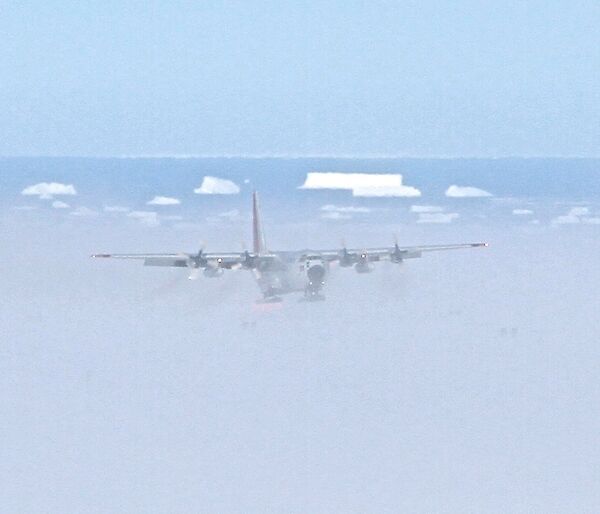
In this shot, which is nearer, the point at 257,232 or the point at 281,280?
the point at 281,280

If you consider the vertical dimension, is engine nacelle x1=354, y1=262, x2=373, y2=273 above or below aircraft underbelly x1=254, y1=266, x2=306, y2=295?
above

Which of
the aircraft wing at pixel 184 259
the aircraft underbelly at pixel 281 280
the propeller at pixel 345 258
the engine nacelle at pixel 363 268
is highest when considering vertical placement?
the aircraft wing at pixel 184 259

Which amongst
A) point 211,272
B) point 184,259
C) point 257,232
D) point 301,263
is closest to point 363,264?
point 301,263

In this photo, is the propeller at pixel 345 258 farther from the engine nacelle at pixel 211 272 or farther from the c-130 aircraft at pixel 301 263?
the engine nacelle at pixel 211 272

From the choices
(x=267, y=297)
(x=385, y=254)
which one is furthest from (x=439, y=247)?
(x=267, y=297)

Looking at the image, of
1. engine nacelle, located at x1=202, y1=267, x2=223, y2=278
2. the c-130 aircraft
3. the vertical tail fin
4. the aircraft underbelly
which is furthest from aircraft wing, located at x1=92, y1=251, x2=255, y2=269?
the vertical tail fin

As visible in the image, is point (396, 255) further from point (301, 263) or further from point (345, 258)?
point (301, 263)

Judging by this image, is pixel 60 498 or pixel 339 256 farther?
pixel 60 498

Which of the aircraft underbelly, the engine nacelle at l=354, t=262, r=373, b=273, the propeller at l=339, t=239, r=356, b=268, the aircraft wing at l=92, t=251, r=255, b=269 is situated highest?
the aircraft wing at l=92, t=251, r=255, b=269

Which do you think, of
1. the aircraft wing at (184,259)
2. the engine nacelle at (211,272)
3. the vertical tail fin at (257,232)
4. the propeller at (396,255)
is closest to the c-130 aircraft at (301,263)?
the propeller at (396,255)

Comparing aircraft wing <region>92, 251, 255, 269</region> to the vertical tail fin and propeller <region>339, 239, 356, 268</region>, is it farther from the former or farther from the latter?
the vertical tail fin

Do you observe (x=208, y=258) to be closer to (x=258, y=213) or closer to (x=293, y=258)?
(x=293, y=258)
